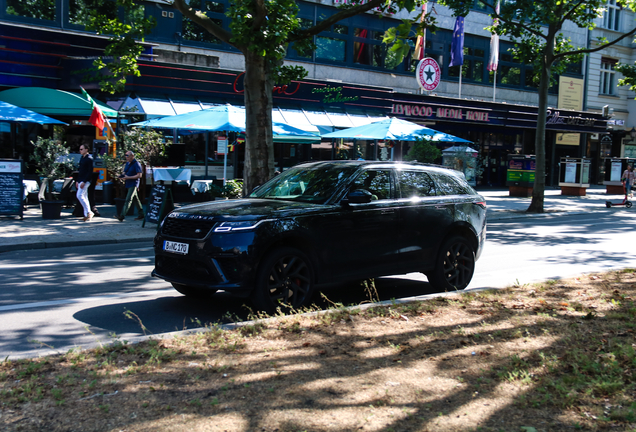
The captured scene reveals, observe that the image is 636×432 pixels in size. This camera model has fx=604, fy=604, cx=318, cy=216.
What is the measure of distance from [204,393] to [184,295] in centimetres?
376

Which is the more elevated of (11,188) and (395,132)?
(395,132)

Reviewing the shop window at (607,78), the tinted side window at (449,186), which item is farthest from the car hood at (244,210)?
the shop window at (607,78)

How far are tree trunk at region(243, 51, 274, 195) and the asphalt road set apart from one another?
325 centimetres

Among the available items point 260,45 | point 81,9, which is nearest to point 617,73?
point 81,9

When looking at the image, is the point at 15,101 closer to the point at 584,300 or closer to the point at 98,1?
the point at 98,1

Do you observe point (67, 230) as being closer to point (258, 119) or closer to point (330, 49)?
point (258, 119)

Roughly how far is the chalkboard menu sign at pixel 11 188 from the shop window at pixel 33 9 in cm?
880

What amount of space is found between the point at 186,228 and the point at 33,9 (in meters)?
18.4

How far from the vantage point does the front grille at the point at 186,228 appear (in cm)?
615

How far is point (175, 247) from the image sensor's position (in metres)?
6.34

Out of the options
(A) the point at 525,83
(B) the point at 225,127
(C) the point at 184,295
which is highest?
(A) the point at 525,83

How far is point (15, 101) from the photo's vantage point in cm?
1909

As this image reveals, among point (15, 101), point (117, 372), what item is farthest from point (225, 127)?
→ point (117, 372)

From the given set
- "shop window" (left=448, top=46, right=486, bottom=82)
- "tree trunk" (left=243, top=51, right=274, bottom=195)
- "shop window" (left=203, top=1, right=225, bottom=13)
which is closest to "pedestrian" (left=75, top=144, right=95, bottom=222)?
"tree trunk" (left=243, top=51, right=274, bottom=195)
